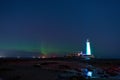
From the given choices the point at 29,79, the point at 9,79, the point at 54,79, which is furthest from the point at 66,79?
the point at 9,79

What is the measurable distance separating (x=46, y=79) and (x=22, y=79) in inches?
136

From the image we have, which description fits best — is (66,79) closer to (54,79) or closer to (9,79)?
(54,79)

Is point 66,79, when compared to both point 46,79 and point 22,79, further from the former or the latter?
point 22,79

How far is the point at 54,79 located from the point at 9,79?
607 cm

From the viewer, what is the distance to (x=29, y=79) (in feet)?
114

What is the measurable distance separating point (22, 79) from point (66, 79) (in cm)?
582

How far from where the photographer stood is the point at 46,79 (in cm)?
3575

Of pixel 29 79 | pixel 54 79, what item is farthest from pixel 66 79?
pixel 29 79

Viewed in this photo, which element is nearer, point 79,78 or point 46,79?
point 79,78

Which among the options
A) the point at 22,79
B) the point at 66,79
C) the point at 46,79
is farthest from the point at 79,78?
the point at 22,79

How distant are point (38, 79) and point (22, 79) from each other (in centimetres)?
230

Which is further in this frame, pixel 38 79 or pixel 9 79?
pixel 38 79

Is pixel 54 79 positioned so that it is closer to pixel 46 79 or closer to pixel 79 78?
→ pixel 46 79

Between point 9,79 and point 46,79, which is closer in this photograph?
point 9,79
